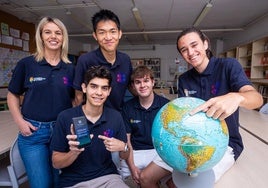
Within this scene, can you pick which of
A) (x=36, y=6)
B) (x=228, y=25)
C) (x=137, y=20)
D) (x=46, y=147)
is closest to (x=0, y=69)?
(x=36, y=6)

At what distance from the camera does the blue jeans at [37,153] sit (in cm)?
161

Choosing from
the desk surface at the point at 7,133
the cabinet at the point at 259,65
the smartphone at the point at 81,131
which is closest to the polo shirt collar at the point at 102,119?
the smartphone at the point at 81,131

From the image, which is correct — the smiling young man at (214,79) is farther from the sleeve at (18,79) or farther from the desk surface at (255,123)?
the sleeve at (18,79)

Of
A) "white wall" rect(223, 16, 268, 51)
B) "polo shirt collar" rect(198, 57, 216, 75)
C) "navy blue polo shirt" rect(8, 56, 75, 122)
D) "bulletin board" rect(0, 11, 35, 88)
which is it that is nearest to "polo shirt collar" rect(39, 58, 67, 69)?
"navy blue polo shirt" rect(8, 56, 75, 122)

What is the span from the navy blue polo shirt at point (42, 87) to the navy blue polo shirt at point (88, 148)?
0.25 metres

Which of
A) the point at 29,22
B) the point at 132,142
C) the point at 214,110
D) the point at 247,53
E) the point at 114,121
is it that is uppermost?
the point at 29,22

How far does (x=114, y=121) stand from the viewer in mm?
1510

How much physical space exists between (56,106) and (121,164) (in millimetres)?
713

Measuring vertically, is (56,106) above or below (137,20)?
below

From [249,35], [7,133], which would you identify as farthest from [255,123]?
[249,35]

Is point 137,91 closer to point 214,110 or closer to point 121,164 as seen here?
point 121,164

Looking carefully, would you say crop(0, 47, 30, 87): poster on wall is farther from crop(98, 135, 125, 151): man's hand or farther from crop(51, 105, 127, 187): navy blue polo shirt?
crop(98, 135, 125, 151): man's hand

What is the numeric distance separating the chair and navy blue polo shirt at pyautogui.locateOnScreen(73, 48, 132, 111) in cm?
67

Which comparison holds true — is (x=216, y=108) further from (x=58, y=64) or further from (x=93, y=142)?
(x=58, y=64)
